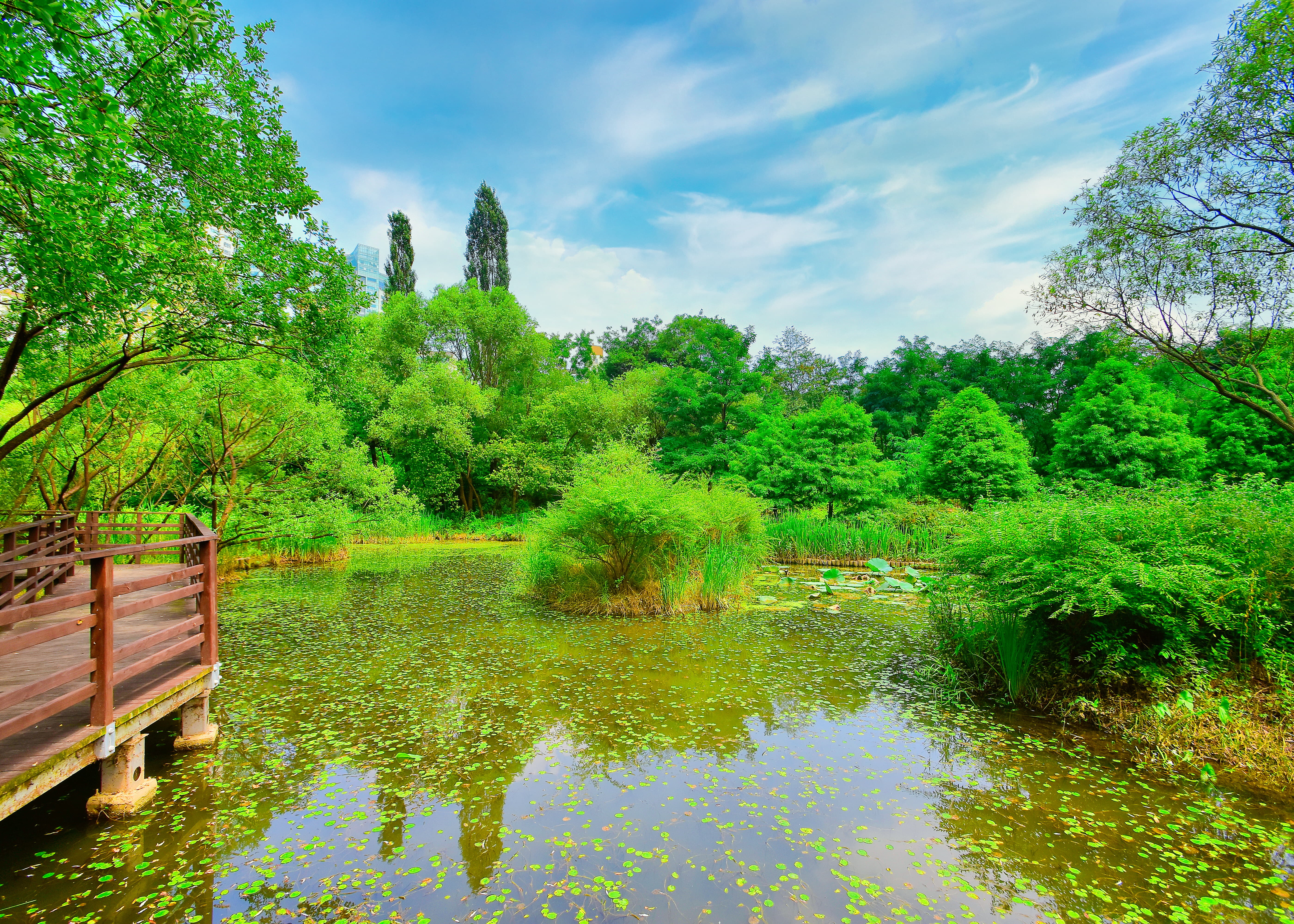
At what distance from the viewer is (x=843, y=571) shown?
12.8 m

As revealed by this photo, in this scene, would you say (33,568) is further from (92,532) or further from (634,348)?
(634,348)

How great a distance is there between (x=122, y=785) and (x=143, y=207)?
5323 millimetres

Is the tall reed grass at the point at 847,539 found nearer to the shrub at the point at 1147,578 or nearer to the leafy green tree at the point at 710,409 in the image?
the leafy green tree at the point at 710,409

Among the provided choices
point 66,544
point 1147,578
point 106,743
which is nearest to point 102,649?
point 106,743

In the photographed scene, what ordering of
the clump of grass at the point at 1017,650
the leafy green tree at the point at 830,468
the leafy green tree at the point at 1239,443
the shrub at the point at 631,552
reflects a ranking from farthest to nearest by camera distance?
the leafy green tree at the point at 1239,443
the leafy green tree at the point at 830,468
the shrub at the point at 631,552
the clump of grass at the point at 1017,650

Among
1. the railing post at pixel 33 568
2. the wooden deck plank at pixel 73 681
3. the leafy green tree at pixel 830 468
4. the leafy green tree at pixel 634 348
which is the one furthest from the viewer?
the leafy green tree at pixel 634 348

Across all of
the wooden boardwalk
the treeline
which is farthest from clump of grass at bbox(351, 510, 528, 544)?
the wooden boardwalk

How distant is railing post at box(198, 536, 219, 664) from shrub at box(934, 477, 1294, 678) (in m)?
6.44

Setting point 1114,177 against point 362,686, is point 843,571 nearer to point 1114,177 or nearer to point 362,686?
point 1114,177

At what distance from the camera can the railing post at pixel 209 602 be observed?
4613 mm

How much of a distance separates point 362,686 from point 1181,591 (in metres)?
7.17

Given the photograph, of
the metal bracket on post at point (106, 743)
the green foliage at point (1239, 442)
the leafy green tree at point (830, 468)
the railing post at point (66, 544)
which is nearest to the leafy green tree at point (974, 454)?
the leafy green tree at point (830, 468)

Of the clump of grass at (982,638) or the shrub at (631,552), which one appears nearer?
the clump of grass at (982,638)

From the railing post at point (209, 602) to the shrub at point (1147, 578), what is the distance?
6442 mm
